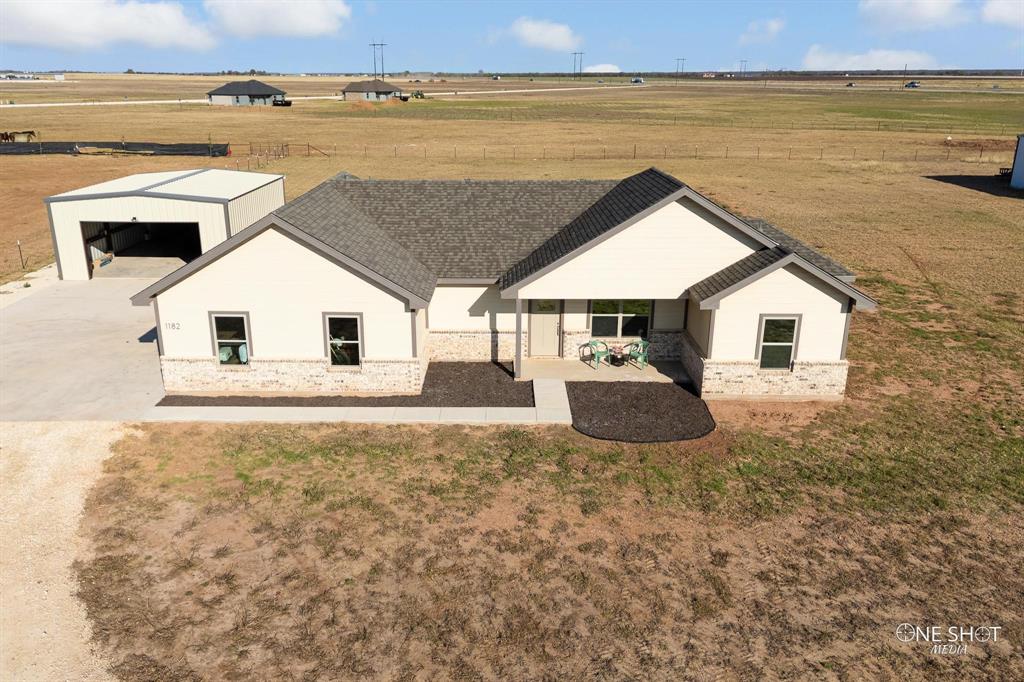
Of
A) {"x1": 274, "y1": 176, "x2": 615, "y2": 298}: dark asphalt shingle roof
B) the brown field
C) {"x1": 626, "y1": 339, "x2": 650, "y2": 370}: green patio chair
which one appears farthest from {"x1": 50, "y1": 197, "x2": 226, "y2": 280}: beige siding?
{"x1": 626, "y1": 339, "x2": 650, "y2": 370}: green patio chair

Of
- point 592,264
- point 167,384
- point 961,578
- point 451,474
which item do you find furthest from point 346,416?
point 961,578

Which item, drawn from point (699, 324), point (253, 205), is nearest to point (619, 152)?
point (253, 205)

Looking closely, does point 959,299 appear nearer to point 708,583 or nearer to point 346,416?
point 708,583

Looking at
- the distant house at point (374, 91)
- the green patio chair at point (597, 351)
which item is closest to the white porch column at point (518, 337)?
the green patio chair at point (597, 351)

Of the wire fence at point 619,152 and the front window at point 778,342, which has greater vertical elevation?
the wire fence at point 619,152

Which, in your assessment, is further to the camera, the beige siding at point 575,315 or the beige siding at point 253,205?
the beige siding at point 253,205

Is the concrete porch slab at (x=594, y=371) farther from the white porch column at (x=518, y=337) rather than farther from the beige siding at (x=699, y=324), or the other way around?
the beige siding at (x=699, y=324)
